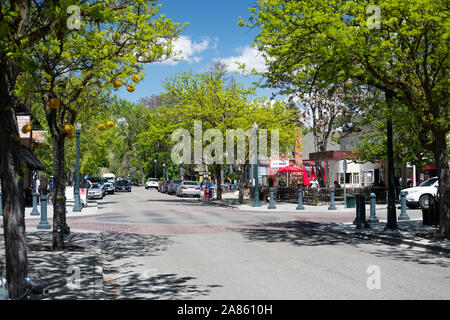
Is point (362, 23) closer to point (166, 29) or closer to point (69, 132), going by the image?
point (166, 29)

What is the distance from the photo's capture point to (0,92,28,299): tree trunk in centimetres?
625

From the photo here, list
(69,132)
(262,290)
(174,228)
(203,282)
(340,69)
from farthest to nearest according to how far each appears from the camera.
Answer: (174,228), (340,69), (69,132), (203,282), (262,290)

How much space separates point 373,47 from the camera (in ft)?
42.7

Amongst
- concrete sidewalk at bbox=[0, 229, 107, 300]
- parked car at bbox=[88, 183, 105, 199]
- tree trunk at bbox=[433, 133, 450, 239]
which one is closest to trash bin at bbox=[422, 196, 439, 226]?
tree trunk at bbox=[433, 133, 450, 239]

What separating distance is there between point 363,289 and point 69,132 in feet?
22.9

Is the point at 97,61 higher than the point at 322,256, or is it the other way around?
the point at 97,61

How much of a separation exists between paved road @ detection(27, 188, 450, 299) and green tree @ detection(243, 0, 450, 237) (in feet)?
13.6

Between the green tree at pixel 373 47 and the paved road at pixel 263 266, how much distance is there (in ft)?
13.6

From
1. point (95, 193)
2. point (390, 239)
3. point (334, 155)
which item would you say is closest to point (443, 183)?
point (390, 239)

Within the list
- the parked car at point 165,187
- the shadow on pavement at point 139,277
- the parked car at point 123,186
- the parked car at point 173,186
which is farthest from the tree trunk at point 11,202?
the parked car at point 123,186

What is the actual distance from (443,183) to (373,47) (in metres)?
4.40

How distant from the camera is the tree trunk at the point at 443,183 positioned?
1388 centimetres

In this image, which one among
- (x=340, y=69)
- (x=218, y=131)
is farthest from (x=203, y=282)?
(x=218, y=131)

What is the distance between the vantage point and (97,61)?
36.7ft
